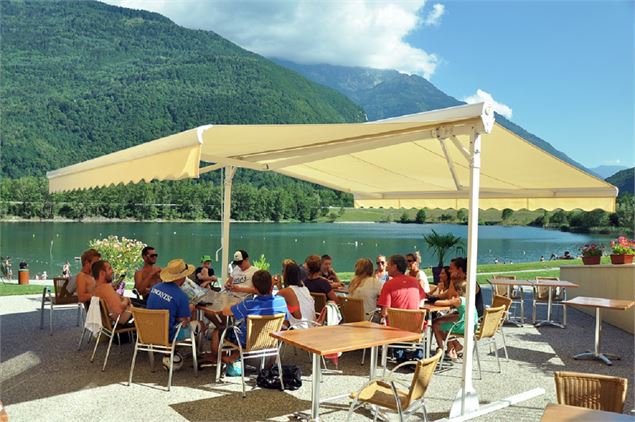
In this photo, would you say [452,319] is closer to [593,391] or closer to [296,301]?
[296,301]

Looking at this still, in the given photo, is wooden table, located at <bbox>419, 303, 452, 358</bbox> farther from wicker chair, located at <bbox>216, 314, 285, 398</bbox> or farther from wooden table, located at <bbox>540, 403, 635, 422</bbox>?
wooden table, located at <bbox>540, 403, 635, 422</bbox>

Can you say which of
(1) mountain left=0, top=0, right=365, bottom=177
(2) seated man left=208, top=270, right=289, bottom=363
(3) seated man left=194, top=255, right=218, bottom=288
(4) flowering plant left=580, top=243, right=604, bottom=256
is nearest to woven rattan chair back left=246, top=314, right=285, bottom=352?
(2) seated man left=208, top=270, right=289, bottom=363

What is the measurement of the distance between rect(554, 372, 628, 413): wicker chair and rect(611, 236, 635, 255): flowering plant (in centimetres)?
661

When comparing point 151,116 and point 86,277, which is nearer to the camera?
point 86,277

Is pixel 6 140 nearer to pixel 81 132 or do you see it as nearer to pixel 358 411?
pixel 81 132

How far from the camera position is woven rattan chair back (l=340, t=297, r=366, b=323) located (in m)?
5.55

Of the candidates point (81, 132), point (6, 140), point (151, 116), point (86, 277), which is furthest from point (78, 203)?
point (86, 277)

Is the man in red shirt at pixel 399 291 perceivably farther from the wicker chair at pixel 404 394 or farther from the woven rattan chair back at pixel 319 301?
the wicker chair at pixel 404 394

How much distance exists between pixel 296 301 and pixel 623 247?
6090 mm

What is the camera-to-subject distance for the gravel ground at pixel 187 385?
412 cm

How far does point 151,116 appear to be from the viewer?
131875 mm

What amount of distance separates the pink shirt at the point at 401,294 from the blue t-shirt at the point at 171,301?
5.85 ft

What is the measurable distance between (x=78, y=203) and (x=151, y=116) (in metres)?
57.0

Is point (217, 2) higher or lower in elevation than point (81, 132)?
higher
